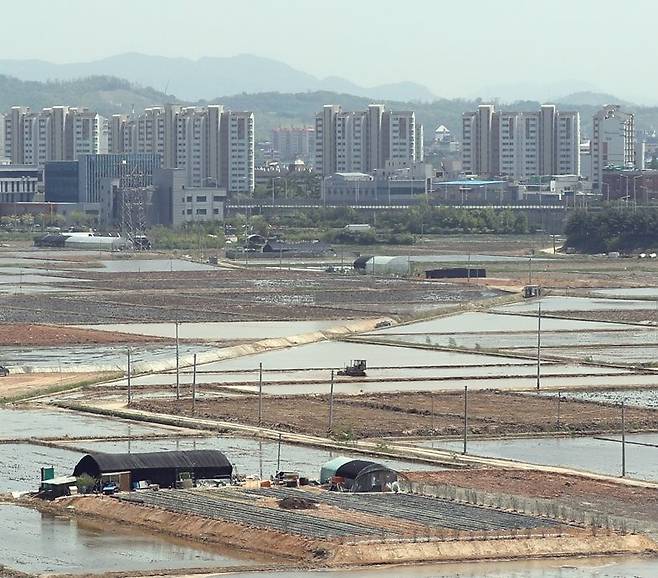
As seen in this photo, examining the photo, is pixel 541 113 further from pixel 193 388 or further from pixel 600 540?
pixel 600 540

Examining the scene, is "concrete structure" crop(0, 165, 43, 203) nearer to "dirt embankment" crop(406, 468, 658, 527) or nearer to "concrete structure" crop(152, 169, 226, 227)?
"concrete structure" crop(152, 169, 226, 227)

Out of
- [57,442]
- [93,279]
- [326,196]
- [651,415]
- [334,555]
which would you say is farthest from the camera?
[326,196]

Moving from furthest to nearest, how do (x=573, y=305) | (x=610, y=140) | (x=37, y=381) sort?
(x=610, y=140) < (x=573, y=305) < (x=37, y=381)

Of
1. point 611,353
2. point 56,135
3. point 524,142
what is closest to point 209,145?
point 56,135

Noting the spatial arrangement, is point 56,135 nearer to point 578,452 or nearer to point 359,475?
point 578,452

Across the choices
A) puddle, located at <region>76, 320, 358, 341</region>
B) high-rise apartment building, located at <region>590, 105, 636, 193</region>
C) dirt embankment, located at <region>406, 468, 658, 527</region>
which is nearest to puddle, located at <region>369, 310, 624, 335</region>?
puddle, located at <region>76, 320, 358, 341</region>

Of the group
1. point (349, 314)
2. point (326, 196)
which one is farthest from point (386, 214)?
point (349, 314)

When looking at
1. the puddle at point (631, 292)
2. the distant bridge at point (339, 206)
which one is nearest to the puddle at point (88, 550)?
the puddle at point (631, 292)
